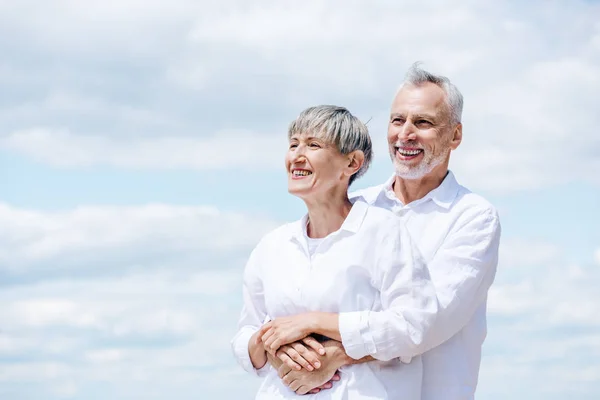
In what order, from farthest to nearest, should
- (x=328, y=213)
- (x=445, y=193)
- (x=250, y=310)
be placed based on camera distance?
(x=445, y=193)
(x=250, y=310)
(x=328, y=213)

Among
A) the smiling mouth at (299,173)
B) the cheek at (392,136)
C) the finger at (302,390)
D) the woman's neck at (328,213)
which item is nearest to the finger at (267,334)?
the finger at (302,390)

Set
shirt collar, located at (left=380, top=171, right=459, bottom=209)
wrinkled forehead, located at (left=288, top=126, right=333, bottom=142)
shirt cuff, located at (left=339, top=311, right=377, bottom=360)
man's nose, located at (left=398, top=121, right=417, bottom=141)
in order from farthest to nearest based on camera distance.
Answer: man's nose, located at (left=398, top=121, right=417, bottom=141)
shirt collar, located at (left=380, top=171, right=459, bottom=209)
wrinkled forehead, located at (left=288, top=126, right=333, bottom=142)
shirt cuff, located at (left=339, top=311, right=377, bottom=360)

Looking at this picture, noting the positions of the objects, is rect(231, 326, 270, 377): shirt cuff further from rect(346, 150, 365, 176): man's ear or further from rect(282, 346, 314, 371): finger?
rect(346, 150, 365, 176): man's ear

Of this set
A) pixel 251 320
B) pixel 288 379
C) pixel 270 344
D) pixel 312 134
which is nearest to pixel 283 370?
pixel 288 379

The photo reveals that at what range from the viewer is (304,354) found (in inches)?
191

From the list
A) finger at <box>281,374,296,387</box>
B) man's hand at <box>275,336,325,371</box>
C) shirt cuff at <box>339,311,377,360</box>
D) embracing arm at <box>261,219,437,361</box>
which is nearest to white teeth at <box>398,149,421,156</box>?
embracing arm at <box>261,219,437,361</box>

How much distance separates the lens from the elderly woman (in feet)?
15.7

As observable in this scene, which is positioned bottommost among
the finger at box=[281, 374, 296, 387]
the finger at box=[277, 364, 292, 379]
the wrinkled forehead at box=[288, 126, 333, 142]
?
the finger at box=[281, 374, 296, 387]

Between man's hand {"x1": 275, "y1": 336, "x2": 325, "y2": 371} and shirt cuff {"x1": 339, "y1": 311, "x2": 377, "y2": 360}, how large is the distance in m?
0.17

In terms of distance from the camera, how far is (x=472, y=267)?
17.9 ft

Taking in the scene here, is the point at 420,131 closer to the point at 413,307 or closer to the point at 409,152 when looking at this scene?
the point at 409,152

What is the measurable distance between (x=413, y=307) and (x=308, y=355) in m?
0.61

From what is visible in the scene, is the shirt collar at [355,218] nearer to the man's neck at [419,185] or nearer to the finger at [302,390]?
the finger at [302,390]

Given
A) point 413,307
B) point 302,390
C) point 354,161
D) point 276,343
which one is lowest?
point 302,390
